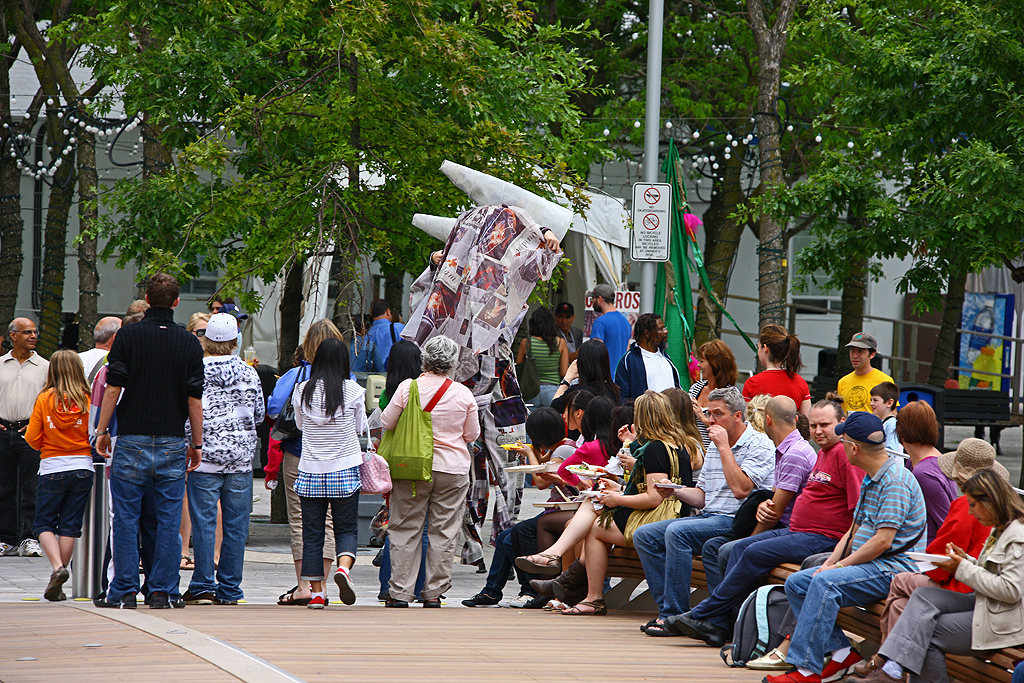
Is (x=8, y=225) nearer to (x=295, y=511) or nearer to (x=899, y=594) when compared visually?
(x=295, y=511)

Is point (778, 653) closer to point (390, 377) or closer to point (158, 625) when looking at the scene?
point (158, 625)

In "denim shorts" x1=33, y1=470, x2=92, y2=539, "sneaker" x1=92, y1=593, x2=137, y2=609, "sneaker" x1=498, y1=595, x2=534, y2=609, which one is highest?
"denim shorts" x1=33, y1=470, x2=92, y2=539

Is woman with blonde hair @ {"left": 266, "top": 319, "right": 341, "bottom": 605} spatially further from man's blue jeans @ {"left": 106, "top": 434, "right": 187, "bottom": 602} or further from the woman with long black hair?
the woman with long black hair

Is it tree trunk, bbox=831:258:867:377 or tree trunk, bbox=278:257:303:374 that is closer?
tree trunk, bbox=278:257:303:374

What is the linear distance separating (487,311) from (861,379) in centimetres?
319

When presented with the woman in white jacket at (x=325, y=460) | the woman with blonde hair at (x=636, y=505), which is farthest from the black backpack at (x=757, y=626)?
the woman in white jacket at (x=325, y=460)

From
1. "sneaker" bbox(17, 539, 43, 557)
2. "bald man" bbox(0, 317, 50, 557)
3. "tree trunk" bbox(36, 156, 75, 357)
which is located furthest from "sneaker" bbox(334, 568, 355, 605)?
"tree trunk" bbox(36, 156, 75, 357)

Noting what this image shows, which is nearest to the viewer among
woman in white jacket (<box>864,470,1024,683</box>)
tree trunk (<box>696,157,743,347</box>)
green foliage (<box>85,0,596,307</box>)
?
woman in white jacket (<box>864,470,1024,683</box>)

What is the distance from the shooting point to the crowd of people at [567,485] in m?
5.77

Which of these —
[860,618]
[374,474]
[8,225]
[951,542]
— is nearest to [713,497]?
[860,618]

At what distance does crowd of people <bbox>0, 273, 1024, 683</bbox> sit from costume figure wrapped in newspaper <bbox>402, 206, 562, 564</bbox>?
246 millimetres

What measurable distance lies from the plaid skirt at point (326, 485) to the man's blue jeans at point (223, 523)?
37 cm

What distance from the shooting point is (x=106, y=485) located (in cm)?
806

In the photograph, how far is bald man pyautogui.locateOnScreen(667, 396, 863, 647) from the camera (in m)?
6.39
